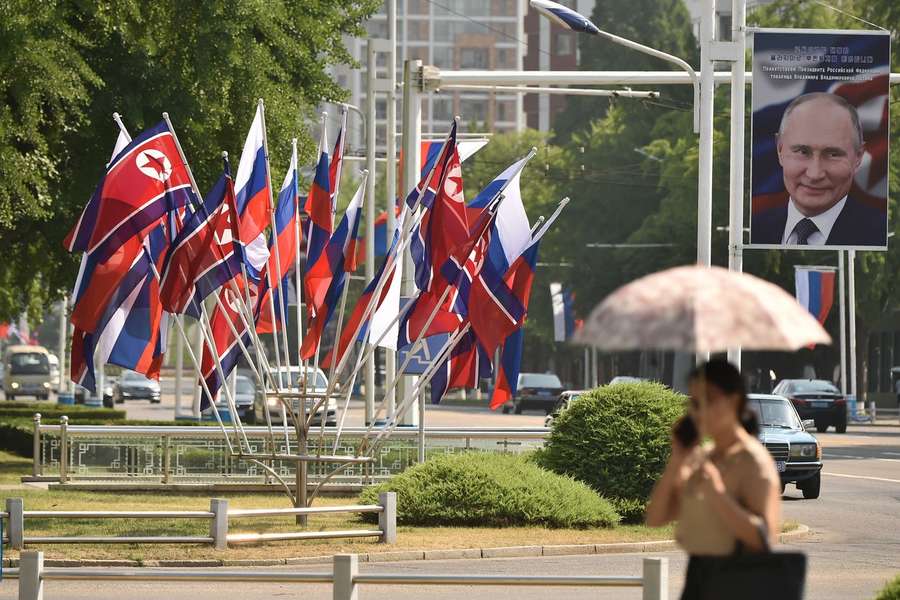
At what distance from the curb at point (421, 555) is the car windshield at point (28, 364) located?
7493 cm

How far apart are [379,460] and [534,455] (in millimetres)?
4022

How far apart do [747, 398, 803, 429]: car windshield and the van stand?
6711cm

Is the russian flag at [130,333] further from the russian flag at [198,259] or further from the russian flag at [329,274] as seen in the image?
the russian flag at [329,274]

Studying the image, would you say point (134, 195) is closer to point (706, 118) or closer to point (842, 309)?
point (706, 118)

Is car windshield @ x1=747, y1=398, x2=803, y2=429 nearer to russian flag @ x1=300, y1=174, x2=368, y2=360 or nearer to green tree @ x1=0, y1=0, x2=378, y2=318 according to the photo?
green tree @ x1=0, y1=0, x2=378, y2=318

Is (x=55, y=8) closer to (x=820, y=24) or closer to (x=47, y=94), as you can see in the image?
(x=47, y=94)

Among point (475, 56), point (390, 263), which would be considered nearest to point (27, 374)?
point (390, 263)

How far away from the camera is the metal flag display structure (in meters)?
19.8

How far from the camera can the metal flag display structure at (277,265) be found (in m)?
19.8

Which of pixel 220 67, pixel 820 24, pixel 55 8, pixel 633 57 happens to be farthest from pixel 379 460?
pixel 633 57

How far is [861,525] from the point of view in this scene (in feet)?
72.8

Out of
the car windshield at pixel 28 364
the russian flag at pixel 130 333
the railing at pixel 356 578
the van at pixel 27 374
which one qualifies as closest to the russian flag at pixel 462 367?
the russian flag at pixel 130 333

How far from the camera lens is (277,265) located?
20953 millimetres

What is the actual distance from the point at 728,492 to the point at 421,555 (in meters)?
10.9
